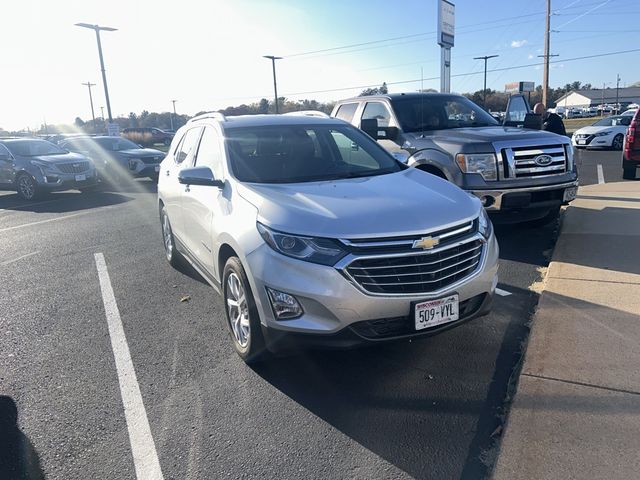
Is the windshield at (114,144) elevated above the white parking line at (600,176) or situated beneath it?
elevated above

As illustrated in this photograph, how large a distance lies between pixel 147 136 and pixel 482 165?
141ft

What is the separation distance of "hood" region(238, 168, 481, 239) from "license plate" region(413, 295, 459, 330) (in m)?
0.46

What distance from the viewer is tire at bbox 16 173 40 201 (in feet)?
43.3

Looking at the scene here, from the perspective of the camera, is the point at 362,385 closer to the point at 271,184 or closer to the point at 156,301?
the point at 271,184

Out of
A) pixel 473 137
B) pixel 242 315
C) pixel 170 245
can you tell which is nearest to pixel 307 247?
pixel 242 315

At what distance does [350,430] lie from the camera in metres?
2.98

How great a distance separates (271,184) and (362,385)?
167 cm

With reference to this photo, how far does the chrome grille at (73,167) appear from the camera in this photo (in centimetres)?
1330

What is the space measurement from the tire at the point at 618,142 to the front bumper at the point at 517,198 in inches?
618

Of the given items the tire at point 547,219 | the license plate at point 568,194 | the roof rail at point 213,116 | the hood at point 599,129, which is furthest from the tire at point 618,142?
the roof rail at point 213,116

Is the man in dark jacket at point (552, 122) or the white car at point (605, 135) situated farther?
the white car at point (605, 135)

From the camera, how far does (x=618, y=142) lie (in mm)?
19203

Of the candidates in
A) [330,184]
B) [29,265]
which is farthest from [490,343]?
[29,265]

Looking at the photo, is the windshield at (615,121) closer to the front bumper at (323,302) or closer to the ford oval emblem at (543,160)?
the ford oval emblem at (543,160)
